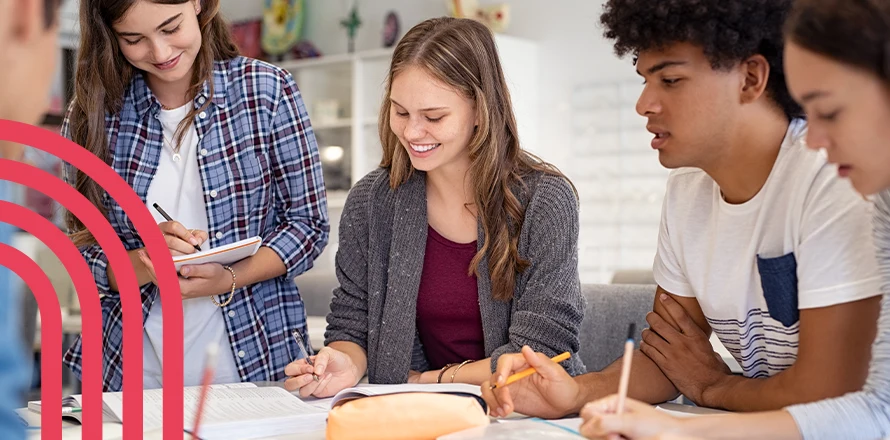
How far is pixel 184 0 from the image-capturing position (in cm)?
164

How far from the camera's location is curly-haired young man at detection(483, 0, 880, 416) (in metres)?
1.16

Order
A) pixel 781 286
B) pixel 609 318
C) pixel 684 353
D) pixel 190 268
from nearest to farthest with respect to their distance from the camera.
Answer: pixel 781 286, pixel 684 353, pixel 190 268, pixel 609 318

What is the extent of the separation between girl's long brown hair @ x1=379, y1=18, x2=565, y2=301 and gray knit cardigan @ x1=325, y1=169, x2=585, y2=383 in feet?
0.08

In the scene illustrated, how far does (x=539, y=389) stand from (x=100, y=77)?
3.45 feet

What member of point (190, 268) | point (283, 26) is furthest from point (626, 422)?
point (283, 26)

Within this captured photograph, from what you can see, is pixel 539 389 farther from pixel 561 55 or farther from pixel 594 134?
pixel 561 55

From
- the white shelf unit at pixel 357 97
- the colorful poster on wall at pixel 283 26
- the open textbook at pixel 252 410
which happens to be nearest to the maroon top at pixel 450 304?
the open textbook at pixel 252 410

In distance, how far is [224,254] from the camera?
→ 1.53m

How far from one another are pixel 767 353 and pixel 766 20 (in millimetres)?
492

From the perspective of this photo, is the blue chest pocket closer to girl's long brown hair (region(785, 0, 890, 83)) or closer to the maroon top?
girl's long brown hair (region(785, 0, 890, 83))

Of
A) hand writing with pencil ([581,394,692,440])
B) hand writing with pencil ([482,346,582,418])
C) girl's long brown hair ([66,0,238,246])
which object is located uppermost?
girl's long brown hair ([66,0,238,246])

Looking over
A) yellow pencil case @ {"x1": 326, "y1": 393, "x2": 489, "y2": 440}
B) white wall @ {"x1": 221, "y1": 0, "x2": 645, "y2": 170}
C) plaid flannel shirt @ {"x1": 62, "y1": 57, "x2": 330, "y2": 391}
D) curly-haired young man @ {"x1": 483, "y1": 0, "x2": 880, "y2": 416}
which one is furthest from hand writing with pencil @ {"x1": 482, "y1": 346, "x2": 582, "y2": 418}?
white wall @ {"x1": 221, "y1": 0, "x2": 645, "y2": 170}

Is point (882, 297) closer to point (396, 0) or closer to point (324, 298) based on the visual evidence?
point (324, 298)

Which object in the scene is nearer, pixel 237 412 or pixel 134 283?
pixel 134 283
